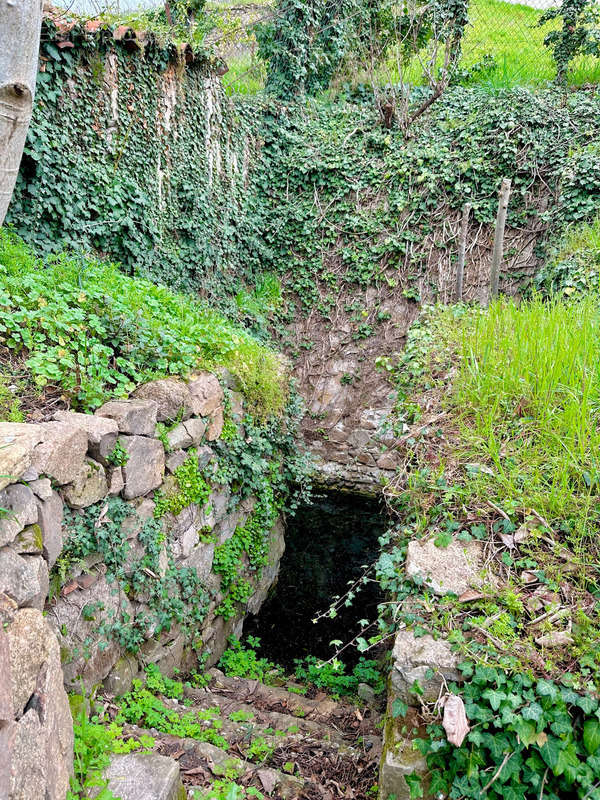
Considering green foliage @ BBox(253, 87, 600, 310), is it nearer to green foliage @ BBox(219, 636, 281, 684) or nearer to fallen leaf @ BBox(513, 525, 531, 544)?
green foliage @ BBox(219, 636, 281, 684)

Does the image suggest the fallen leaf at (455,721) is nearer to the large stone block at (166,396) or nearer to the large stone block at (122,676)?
the large stone block at (122,676)

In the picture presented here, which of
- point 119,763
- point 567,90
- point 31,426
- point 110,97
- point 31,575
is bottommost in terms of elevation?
point 119,763

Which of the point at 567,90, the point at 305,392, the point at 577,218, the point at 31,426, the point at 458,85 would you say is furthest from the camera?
the point at 458,85

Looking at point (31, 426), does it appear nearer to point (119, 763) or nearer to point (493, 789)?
point (119, 763)

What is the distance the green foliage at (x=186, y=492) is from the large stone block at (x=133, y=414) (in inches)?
18.3

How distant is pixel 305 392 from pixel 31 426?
18.6ft

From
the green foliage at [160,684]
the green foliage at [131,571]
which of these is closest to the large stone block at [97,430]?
the green foliage at [131,571]

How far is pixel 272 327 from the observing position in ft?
25.3

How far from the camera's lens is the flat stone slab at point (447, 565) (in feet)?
6.58

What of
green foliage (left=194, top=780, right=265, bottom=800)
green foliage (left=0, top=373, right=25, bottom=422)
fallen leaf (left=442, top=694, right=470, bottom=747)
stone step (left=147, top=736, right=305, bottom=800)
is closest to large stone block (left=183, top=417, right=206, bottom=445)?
green foliage (left=0, top=373, right=25, bottom=422)

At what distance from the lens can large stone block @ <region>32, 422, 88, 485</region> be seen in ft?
7.20

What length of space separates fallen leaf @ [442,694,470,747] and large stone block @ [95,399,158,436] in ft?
6.72

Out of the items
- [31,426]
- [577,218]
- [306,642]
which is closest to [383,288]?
[577,218]

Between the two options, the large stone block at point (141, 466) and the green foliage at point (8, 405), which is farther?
the large stone block at point (141, 466)
